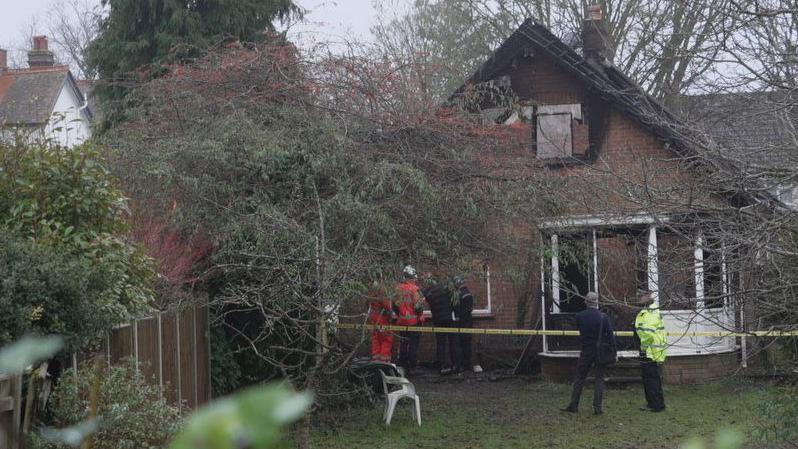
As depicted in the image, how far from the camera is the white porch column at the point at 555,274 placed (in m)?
13.5

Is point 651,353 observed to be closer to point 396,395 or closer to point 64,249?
point 396,395

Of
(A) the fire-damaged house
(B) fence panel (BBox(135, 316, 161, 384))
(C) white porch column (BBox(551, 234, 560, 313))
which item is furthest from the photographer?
(C) white porch column (BBox(551, 234, 560, 313))

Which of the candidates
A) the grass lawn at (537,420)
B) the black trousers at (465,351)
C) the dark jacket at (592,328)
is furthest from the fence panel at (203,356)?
the black trousers at (465,351)

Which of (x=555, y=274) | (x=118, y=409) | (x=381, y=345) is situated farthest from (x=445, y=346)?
(x=118, y=409)

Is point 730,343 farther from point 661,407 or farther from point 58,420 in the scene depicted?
point 58,420

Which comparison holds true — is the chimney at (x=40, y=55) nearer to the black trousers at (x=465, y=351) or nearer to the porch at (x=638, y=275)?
the black trousers at (x=465, y=351)

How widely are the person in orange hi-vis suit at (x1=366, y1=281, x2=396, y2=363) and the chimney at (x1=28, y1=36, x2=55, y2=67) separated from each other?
23210 mm

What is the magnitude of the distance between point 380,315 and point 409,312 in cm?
355

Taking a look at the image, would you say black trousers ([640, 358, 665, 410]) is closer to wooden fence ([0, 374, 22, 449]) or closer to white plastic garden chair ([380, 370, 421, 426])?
white plastic garden chair ([380, 370, 421, 426])

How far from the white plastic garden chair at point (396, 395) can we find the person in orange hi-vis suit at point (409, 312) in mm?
555

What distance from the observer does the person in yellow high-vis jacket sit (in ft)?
44.1

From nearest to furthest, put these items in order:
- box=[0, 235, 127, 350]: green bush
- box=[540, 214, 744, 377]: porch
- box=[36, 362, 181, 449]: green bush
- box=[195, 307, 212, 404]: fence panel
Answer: box=[0, 235, 127, 350]: green bush, box=[36, 362, 181, 449]: green bush, box=[540, 214, 744, 377]: porch, box=[195, 307, 212, 404]: fence panel

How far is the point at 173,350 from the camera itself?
1033 centimetres

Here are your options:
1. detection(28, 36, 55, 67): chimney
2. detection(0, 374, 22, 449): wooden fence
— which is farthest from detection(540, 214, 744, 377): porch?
detection(28, 36, 55, 67): chimney
